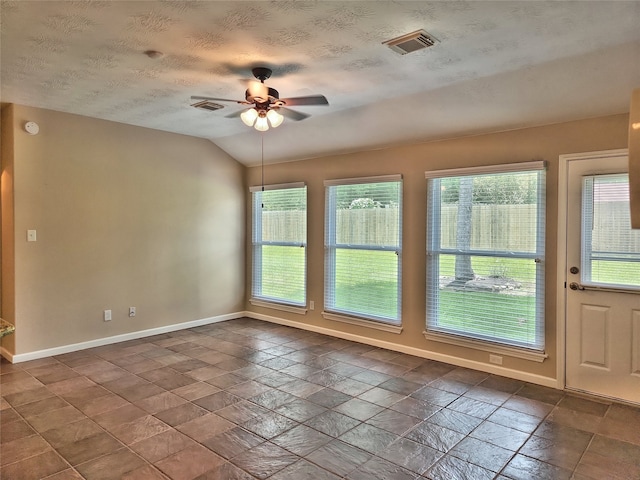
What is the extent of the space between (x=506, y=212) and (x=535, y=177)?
40 cm

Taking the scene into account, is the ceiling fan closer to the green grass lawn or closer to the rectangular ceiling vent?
the rectangular ceiling vent

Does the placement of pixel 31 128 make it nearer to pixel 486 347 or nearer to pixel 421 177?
pixel 421 177

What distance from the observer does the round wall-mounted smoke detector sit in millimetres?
4238

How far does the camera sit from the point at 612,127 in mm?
3355

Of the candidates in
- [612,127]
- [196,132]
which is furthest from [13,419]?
[612,127]

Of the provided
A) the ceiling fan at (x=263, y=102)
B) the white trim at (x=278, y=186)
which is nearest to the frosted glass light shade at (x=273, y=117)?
the ceiling fan at (x=263, y=102)

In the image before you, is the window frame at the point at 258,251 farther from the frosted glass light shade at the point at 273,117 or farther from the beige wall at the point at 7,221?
the beige wall at the point at 7,221

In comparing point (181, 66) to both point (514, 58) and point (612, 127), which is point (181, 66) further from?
point (612, 127)

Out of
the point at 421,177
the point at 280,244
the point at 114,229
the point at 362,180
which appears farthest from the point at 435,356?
the point at 114,229

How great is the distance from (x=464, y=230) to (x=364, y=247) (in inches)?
49.6

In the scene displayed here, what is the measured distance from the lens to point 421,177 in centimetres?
449

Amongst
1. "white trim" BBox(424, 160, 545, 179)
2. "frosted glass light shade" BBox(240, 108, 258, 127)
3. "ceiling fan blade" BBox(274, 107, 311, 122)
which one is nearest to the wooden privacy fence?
"white trim" BBox(424, 160, 545, 179)

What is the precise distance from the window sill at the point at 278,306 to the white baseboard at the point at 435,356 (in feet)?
0.50

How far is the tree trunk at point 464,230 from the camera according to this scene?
13.6ft
